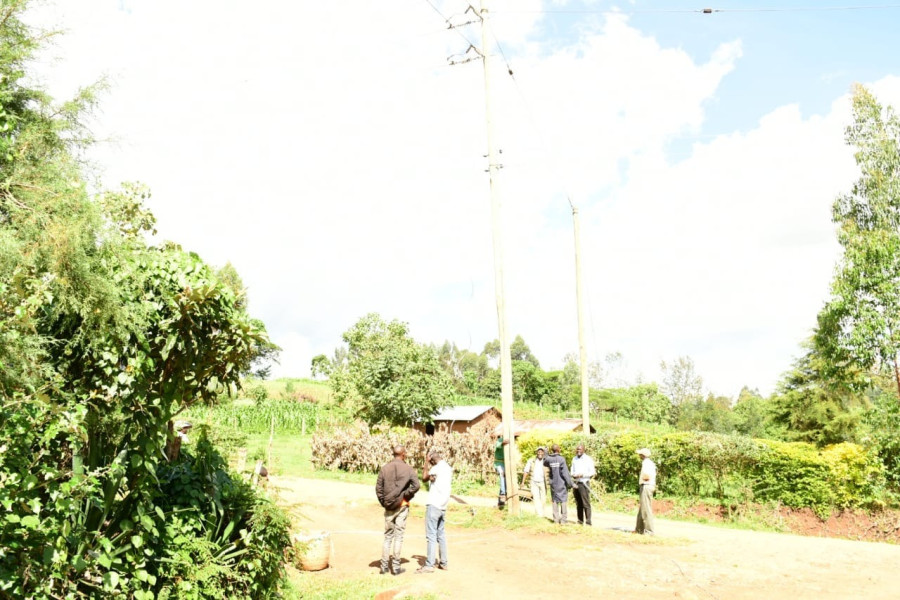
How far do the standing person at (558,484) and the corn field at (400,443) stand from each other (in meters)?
8.41

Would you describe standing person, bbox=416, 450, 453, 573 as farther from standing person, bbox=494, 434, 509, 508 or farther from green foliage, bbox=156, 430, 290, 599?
standing person, bbox=494, 434, 509, 508

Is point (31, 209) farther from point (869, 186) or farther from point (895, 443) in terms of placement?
point (869, 186)

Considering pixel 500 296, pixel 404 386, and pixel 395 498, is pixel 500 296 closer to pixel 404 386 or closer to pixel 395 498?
pixel 395 498

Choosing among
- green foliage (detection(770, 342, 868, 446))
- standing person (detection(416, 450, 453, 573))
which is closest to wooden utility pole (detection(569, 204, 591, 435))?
green foliage (detection(770, 342, 868, 446))

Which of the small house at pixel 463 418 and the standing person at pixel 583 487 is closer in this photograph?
the standing person at pixel 583 487

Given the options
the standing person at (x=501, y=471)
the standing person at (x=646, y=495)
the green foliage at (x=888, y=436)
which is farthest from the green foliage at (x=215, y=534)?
the green foliage at (x=888, y=436)

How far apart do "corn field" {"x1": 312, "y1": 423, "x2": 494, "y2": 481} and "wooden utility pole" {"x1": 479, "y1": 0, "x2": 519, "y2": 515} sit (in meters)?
7.64

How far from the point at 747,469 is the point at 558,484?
6.66 metres

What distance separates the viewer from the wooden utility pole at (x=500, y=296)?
1447cm

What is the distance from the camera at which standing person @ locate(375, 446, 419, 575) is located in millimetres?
9281

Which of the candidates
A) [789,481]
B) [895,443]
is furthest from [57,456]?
[895,443]

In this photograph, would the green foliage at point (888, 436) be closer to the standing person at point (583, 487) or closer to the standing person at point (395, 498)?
the standing person at point (583, 487)

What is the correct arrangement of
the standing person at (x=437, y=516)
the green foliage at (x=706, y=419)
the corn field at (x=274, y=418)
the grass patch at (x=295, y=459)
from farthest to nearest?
the green foliage at (x=706, y=419) < the corn field at (x=274, y=418) < the grass patch at (x=295, y=459) < the standing person at (x=437, y=516)

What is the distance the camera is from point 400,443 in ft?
75.3
